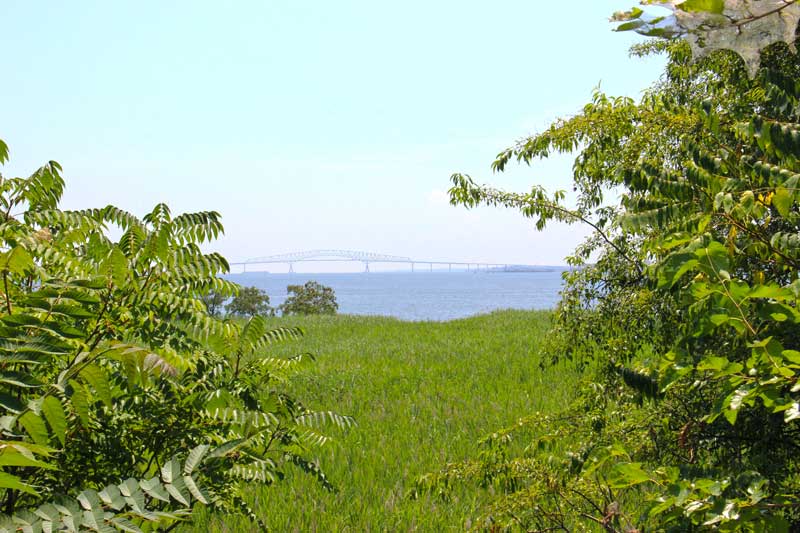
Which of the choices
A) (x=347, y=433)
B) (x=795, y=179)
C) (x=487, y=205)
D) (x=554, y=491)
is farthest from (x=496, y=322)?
(x=795, y=179)

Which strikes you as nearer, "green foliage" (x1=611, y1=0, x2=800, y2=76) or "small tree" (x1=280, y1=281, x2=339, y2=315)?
"green foliage" (x1=611, y1=0, x2=800, y2=76)

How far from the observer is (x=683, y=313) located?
11.7 ft

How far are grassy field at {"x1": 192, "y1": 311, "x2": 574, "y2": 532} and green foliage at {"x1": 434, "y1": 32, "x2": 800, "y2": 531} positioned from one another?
37.5 inches

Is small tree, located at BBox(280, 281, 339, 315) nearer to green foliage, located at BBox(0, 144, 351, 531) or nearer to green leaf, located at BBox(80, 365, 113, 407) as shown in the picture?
green foliage, located at BBox(0, 144, 351, 531)

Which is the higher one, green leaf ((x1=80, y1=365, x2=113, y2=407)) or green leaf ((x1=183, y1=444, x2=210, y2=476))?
green leaf ((x1=80, y1=365, x2=113, y2=407))

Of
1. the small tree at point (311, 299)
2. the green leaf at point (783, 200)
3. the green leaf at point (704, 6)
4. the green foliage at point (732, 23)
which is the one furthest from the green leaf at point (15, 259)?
the small tree at point (311, 299)

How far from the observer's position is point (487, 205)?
593 cm

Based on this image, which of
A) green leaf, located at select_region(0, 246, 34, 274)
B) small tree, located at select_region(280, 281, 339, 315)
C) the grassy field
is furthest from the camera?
small tree, located at select_region(280, 281, 339, 315)

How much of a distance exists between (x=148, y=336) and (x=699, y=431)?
3146mm

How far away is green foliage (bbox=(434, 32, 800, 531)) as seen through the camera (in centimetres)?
200

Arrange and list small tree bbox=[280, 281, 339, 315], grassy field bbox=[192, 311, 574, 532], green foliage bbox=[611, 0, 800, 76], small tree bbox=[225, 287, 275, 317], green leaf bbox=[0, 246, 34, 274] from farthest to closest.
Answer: small tree bbox=[280, 281, 339, 315], small tree bbox=[225, 287, 275, 317], grassy field bbox=[192, 311, 574, 532], green leaf bbox=[0, 246, 34, 274], green foliage bbox=[611, 0, 800, 76]

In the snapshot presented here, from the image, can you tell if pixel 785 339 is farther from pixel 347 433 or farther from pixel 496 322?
pixel 496 322

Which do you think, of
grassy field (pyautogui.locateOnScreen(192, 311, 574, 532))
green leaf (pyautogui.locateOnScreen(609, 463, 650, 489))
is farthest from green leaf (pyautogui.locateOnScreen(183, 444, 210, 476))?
grassy field (pyautogui.locateOnScreen(192, 311, 574, 532))

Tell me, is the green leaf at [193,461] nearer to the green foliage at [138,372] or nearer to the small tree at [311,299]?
the green foliage at [138,372]
